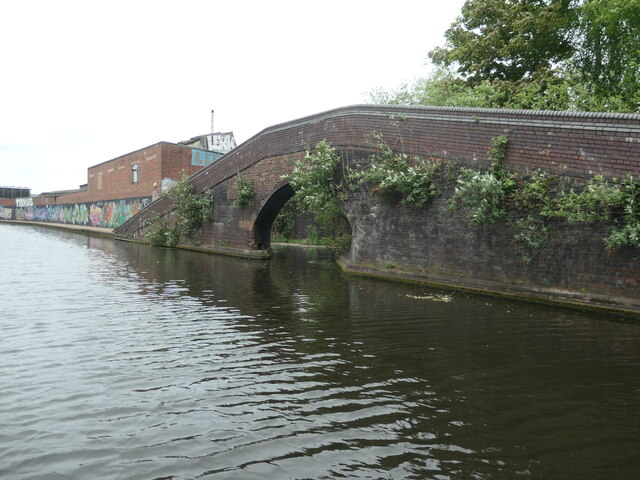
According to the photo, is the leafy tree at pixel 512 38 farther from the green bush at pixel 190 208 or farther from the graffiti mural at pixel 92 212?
the graffiti mural at pixel 92 212

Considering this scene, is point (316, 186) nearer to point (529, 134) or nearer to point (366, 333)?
point (529, 134)

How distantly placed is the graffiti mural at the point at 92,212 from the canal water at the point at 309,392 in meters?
24.1

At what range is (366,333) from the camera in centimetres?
587

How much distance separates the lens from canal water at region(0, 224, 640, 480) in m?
2.73

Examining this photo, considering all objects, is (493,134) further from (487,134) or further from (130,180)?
(130,180)

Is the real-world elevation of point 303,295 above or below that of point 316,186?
below

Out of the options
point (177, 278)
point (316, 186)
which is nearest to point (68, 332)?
point (177, 278)

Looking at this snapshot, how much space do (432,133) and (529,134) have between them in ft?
7.74

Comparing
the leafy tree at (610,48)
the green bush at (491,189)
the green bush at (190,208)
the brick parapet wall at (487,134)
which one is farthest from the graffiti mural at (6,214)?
the leafy tree at (610,48)

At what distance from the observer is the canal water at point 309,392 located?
8.95 ft

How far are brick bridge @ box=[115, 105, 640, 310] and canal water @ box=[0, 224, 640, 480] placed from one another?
1299 millimetres

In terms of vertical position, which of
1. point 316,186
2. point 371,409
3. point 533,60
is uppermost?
point 533,60

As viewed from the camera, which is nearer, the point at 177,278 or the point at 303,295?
the point at 303,295

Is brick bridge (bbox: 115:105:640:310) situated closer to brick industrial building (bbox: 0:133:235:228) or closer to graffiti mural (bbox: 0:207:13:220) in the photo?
brick industrial building (bbox: 0:133:235:228)
